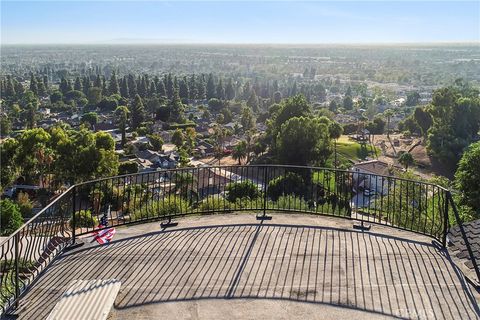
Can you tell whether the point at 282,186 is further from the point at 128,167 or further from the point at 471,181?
the point at 128,167

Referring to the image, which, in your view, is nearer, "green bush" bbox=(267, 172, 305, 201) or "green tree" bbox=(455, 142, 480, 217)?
"green bush" bbox=(267, 172, 305, 201)

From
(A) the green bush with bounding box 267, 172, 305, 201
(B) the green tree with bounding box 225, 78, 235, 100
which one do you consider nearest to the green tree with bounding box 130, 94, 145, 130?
(B) the green tree with bounding box 225, 78, 235, 100

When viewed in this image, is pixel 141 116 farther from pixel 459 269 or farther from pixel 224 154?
pixel 459 269

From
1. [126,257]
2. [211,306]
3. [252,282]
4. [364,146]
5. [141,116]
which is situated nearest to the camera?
[211,306]

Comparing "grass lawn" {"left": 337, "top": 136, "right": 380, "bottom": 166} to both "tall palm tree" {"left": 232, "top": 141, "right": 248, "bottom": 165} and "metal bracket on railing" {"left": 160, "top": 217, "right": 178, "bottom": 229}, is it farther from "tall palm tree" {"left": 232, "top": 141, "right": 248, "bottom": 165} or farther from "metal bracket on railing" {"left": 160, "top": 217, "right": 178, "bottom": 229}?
"metal bracket on railing" {"left": 160, "top": 217, "right": 178, "bottom": 229}

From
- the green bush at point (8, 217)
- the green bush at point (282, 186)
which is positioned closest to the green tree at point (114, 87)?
the green bush at point (8, 217)

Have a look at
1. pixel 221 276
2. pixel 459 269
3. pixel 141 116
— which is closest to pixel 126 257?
pixel 221 276

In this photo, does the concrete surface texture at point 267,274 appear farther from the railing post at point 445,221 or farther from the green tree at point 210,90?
the green tree at point 210,90

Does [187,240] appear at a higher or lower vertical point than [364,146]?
higher
